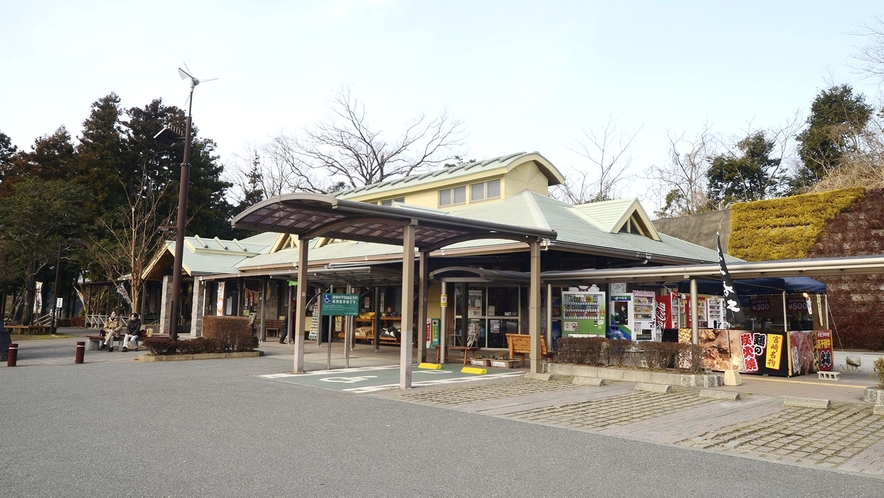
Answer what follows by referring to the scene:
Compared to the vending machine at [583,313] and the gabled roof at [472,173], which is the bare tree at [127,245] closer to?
the gabled roof at [472,173]

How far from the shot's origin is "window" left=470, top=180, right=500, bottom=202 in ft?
74.1

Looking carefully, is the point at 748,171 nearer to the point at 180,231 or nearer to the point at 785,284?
the point at 785,284

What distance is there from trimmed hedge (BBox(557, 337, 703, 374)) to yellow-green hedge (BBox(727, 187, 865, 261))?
15.4 metres

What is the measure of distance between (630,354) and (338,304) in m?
6.68

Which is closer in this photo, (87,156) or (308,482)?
(308,482)

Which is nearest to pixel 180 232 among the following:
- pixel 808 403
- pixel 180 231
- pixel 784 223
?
pixel 180 231

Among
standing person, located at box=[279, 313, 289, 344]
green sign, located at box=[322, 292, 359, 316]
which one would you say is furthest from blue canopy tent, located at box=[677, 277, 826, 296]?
standing person, located at box=[279, 313, 289, 344]

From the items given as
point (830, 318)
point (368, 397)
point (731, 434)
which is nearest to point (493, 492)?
point (731, 434)

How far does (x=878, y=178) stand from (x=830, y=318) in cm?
975

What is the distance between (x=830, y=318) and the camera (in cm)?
2362

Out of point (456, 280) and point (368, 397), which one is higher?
point (456, 280)

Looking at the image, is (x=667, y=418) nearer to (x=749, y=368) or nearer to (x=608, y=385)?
(x=608, y=385)

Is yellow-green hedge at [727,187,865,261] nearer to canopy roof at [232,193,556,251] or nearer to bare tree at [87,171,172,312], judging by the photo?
canopy roof at [232,193,556,251]

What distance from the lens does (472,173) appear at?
2278 centimetres
